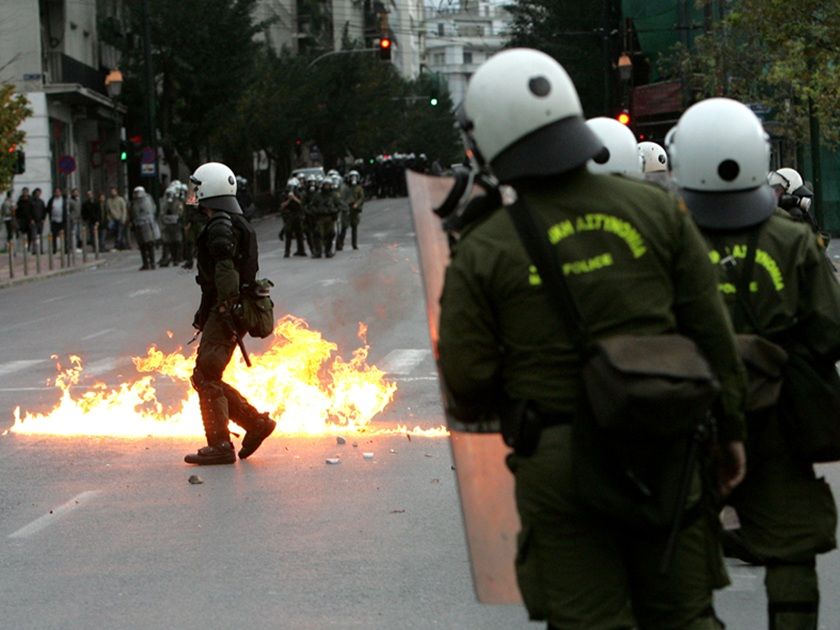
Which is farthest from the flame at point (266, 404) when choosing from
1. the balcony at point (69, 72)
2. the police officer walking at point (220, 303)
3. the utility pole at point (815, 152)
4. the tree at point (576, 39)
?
the tree at point (576, 39)

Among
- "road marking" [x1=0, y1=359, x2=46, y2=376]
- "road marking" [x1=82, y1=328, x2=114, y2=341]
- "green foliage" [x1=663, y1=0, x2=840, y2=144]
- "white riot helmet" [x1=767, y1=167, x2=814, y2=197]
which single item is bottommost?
"road marking" [x1=82, y1=328, x2=114, y2=341]

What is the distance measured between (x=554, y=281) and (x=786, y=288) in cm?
137

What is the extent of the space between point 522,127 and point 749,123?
1.34 metres

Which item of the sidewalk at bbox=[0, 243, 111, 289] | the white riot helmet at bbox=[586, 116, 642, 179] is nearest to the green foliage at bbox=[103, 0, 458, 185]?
the sidewalk at bbox=[0, 243, 111, 289]

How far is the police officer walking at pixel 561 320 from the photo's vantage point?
3.78m

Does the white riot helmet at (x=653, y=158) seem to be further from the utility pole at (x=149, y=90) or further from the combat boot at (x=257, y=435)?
the utility pole at (x=149, y=90)

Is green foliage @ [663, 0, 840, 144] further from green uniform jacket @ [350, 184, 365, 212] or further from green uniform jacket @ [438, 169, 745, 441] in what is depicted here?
green uniform jacket @ [438, 169, 745, 441]

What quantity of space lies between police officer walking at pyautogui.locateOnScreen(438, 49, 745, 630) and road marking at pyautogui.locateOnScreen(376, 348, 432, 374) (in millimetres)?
11415

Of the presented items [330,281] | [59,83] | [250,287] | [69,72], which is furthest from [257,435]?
[69,72]

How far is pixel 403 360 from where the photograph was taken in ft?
53.6

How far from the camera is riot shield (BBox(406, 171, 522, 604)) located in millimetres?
4219

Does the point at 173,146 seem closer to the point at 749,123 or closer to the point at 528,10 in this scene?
the point at 528,10

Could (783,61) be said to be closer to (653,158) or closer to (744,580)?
(653,158)

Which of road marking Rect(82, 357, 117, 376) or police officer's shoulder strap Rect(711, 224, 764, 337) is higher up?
police officer's shoulder strap Rect(711, 224, 764, 337)
